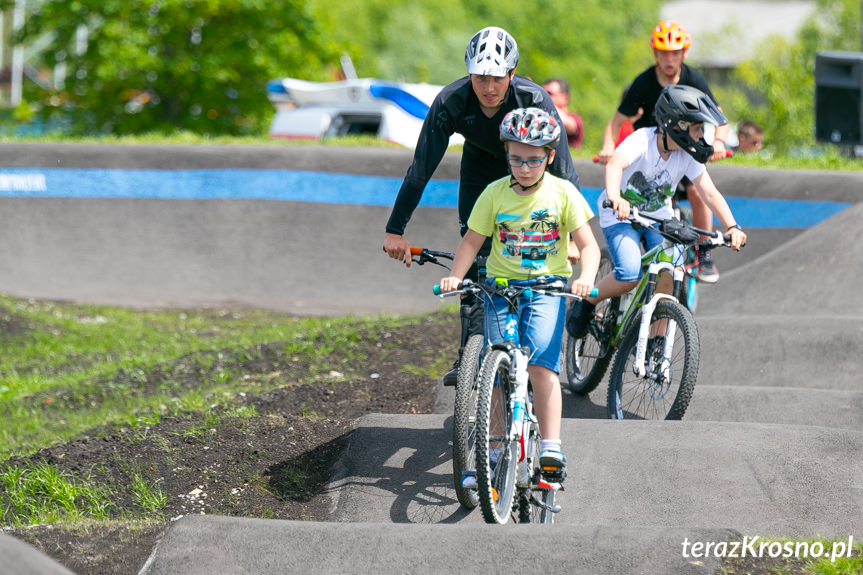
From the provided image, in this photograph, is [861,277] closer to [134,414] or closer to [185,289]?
[134,414]

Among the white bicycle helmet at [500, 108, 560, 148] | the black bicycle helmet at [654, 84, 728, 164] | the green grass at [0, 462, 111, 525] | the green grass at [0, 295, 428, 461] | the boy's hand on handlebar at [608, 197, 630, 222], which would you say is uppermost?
the white bicycle helmet at [500, 108, 560, 148]

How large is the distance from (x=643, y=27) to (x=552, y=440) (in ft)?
260

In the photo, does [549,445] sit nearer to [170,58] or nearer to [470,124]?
[470,124]

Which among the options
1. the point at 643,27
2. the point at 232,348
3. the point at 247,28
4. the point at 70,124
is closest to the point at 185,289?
the point at 232,348

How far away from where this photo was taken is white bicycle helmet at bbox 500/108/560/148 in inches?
201

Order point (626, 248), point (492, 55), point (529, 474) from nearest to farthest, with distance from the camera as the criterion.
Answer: point (529, 474) → point (492, 55) → point (626, 248)

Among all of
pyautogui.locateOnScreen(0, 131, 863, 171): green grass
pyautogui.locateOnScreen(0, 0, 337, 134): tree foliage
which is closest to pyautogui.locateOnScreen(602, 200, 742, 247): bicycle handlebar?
pyautogui.locateOnScreen(0, 131, 863, 171): green grass

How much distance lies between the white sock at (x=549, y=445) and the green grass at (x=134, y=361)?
2316mm

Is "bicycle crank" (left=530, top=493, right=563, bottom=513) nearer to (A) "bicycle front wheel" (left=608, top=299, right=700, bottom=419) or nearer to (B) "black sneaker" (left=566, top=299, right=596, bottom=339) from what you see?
(A) "bicycle front wheel" (left=608, top=299, right=700, bottom=419)

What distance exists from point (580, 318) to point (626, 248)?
2.19 feet

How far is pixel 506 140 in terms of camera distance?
5.16 m

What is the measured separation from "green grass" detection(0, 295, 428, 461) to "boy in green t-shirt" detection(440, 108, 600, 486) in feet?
7.46

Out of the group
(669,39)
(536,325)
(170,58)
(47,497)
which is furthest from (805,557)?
(170,58)

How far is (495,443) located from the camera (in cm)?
523
